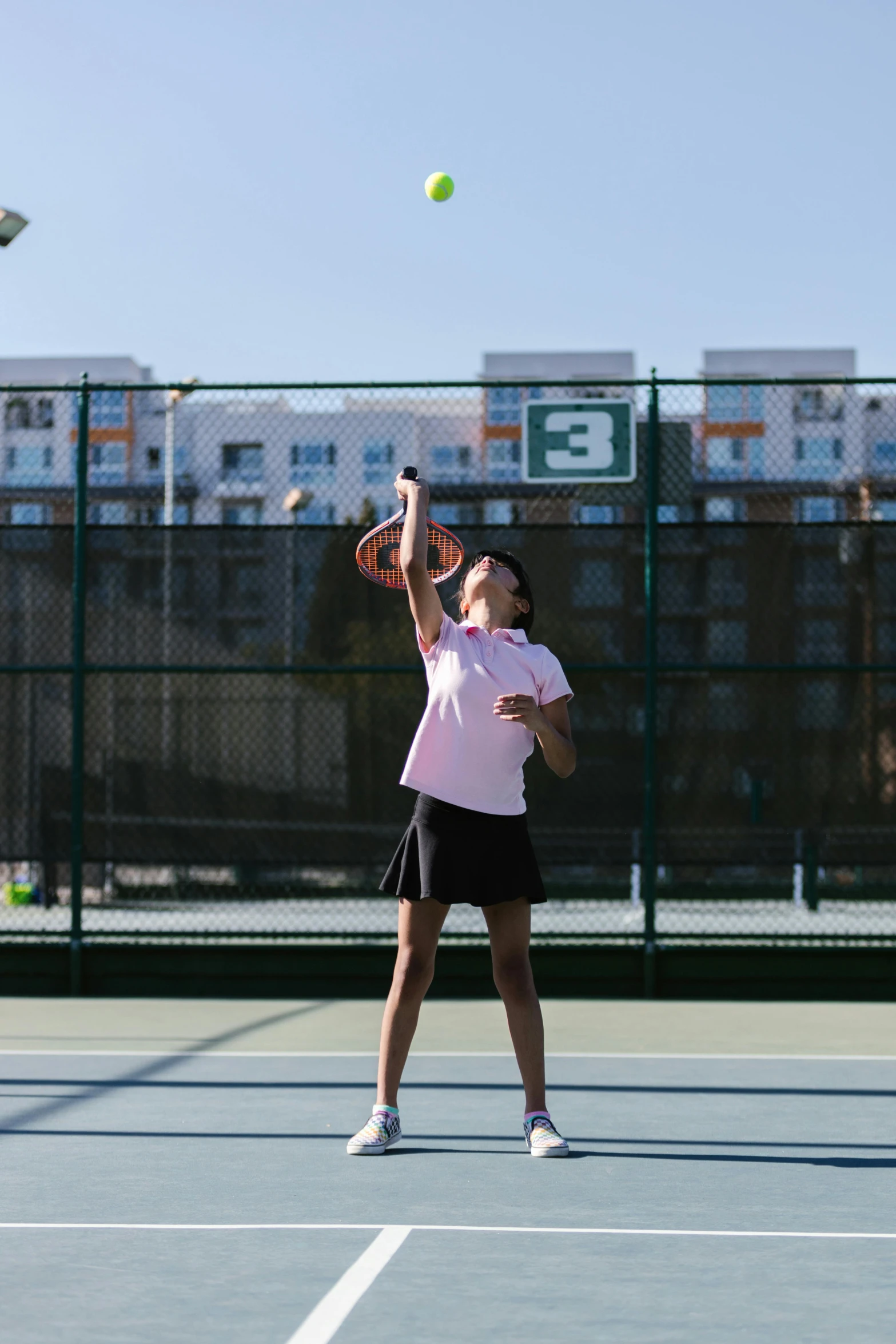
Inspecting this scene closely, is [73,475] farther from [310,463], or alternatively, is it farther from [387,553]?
[310,463]

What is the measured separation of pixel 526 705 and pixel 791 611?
412 cm

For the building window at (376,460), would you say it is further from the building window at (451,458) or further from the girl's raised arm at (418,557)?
the girl's raised arm at (418,557)

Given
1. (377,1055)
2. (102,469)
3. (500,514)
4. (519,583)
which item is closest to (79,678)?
(500,514)

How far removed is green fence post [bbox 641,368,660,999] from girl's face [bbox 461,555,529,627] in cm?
347

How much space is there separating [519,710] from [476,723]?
0.18 metres

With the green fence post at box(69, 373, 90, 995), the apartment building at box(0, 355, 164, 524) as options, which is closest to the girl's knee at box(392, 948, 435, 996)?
the green fence post at box(69, 373, 90, 995)

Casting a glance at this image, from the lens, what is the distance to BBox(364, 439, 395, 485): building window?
76.8 meters

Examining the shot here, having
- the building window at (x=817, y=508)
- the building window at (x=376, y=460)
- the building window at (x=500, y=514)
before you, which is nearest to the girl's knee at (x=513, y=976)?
the building window at (x=500, y=514)

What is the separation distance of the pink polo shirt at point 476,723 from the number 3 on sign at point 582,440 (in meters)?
3.76

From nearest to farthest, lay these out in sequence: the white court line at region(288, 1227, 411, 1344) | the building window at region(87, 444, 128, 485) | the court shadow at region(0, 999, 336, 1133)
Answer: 1. the white court line at region(288, 1227, 411, 1344)
2. the court shadow at region(0, 999, 336, 1133)
3. the building window at region(87, 444, 128, 485)

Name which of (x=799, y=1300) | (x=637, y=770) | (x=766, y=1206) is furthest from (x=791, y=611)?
(x=799, y=1300)

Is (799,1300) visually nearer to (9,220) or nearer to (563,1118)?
(563,1118)

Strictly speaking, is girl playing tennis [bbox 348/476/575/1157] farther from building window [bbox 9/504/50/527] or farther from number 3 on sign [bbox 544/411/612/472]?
building window [bbox 9/504/50/527]

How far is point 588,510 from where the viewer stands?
26.8 feet
